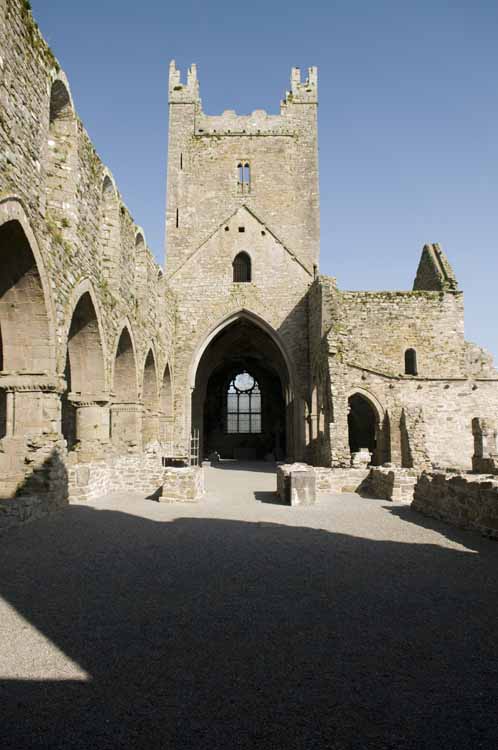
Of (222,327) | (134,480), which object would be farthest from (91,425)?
(222,327)

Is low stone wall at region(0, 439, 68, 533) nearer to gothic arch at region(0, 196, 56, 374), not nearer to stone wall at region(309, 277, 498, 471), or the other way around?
gothic arch at region(0, 196, 56, 374)

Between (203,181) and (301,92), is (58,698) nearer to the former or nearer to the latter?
(203,181)

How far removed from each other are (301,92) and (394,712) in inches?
1080

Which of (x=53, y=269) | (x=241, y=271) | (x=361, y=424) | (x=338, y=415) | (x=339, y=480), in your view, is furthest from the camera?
(x=241, y=271)

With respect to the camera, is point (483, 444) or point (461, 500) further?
point (483, 444)

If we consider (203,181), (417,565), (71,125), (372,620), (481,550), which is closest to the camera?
(372,620)

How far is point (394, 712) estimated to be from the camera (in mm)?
2230

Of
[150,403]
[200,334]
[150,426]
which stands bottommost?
[150,426]

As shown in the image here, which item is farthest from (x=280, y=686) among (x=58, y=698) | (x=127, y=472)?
(x=127, y=472)

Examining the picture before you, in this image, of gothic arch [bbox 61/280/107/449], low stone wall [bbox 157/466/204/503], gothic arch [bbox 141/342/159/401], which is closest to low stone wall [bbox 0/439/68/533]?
low stone wall [bbox 157/466/204/503]

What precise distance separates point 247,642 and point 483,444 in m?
11.7

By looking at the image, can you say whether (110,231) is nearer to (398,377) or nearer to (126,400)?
(126,400)

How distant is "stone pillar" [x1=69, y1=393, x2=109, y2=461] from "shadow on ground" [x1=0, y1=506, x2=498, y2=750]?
4376 mm

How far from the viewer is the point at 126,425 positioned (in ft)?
40.2
